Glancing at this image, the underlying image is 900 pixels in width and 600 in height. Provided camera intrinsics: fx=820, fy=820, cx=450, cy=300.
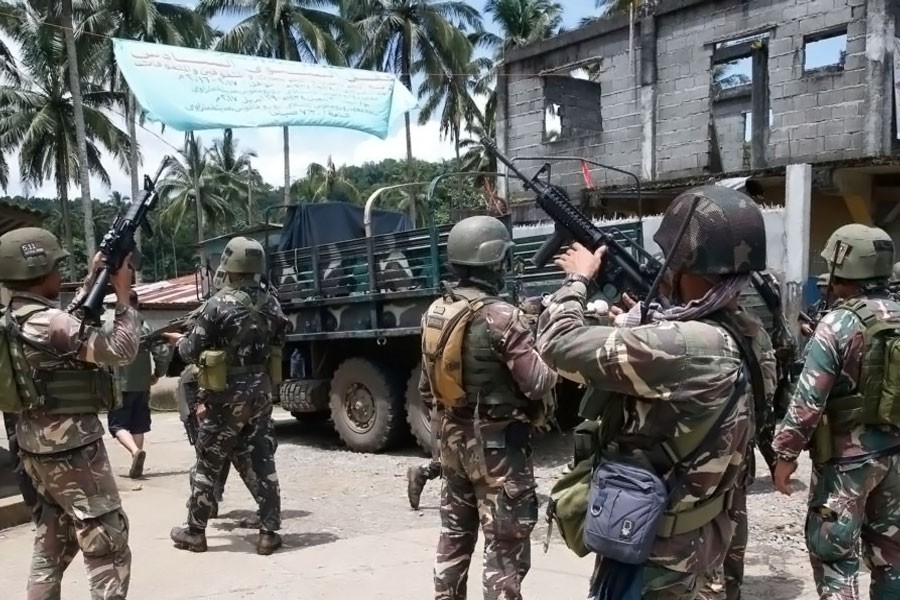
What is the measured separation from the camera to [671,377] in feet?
6.52

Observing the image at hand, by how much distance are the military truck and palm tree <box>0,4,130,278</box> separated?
19.7 m

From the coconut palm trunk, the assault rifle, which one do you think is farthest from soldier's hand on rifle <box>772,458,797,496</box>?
the coconut palm trunk

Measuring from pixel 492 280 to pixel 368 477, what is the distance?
4053 millimetres

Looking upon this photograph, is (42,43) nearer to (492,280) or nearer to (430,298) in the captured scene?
(430,298)

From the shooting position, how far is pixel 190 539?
482 centimetres

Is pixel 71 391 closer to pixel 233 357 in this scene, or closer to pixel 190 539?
pixel 233 357

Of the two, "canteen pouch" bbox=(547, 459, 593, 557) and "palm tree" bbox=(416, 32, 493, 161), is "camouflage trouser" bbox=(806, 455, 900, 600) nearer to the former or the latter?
"canteen pouch" bbox=(547, 459, 593, 557)

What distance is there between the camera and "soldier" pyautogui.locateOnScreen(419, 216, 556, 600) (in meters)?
3.24

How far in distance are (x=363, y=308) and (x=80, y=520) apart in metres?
4.76

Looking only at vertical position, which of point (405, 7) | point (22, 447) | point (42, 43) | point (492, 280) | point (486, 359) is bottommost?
point (22, 447)

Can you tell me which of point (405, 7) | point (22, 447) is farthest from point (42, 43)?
point (22, 447)

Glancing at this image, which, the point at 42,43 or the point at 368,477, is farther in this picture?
the point at 42,43

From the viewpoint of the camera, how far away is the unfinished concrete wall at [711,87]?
1148 centimetres

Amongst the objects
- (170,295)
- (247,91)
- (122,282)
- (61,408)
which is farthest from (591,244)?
(170,295)
